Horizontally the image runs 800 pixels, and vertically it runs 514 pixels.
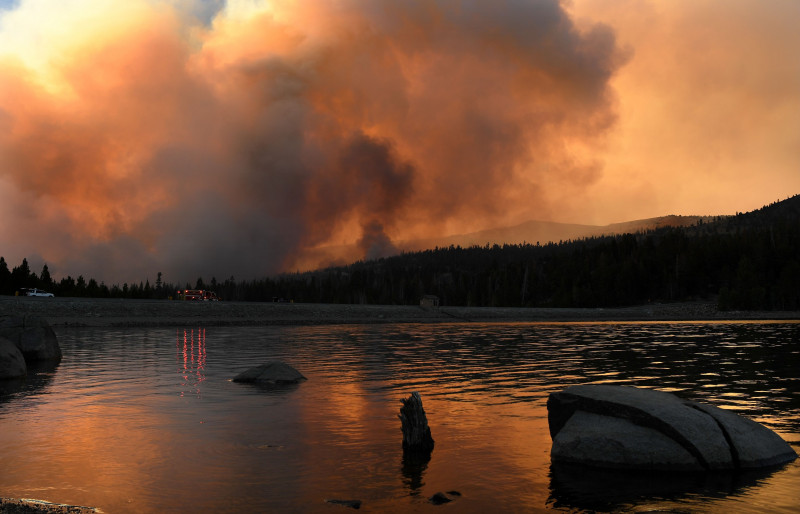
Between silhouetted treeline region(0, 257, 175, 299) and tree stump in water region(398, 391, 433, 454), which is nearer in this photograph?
tree stump in water region(398, 391, 433, 454)

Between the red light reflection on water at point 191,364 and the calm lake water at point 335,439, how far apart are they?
6.9 inches

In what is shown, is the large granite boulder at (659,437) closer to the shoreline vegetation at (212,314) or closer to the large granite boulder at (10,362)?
the large granite boulder at (10,362)

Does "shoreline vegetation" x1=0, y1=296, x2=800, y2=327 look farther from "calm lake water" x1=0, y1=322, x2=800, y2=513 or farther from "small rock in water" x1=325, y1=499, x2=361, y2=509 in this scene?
"small rock in water" x1=325, y1=499, x2=361, y2=509

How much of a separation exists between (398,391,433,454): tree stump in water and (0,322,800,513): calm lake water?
0.27 m

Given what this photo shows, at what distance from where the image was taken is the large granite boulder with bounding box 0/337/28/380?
25.3 m

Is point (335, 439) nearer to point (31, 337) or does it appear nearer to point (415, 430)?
point (415, 430)

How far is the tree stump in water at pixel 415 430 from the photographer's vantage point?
13.2 m

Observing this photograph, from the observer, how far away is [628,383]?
24.0 metres

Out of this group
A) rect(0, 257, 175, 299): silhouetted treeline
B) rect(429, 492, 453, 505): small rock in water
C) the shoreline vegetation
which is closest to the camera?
rect(429, 492, 453, 505): small rock in water

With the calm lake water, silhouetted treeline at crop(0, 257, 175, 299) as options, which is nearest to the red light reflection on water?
the calm lake water

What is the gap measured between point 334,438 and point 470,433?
10.1 ft

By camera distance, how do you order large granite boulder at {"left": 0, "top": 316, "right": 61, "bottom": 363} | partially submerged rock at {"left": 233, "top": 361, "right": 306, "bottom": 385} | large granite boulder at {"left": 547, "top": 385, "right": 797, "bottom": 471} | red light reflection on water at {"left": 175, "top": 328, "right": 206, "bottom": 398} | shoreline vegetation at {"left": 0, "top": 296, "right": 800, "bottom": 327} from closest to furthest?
large granite boulder at {"left": 547, "top": 385, "right": 797, "bottom": 471}, red light reflection on water at {"left": 175, "top": 328, "right": 206, "bottom": 398}, partially submerged rock at {"left": 233, "top": 361, "right": 306, "bottom": 385}, large granite boulder at {"left": 0, "top": 316, "right": 61, "bottom": 363}, shoreline vegetation at {"left": 0, "top": 296, "right": 800, "bottom": 327}

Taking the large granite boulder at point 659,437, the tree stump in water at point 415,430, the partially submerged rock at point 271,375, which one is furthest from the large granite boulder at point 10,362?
the large granite boulder at point 659,437


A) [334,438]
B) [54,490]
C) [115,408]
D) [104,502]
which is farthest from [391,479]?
[115,408]
